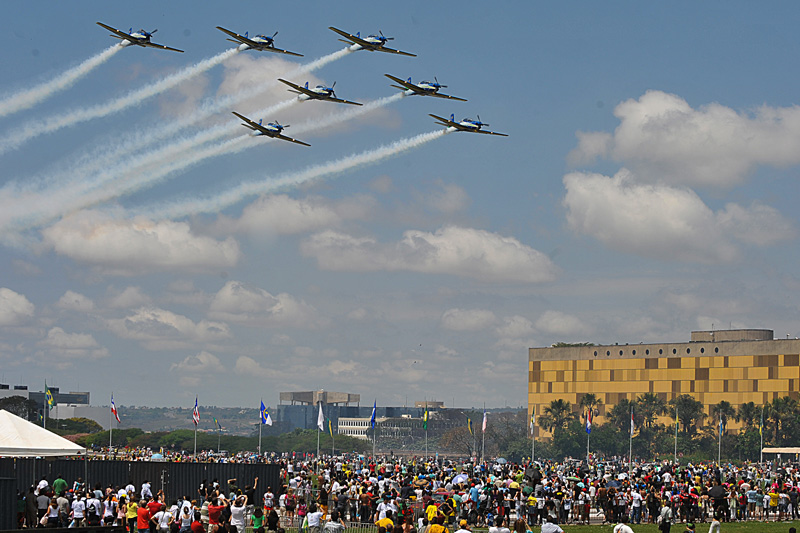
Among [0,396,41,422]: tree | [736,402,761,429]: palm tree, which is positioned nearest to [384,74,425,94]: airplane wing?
[736,402,761,429]: palm tree

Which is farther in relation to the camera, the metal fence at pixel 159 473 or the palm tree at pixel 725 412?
the palm tree at pixel 725 412

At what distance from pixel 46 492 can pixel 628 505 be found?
66.7 ft

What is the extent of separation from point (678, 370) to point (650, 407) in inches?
244

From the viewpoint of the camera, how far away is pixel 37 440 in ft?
98.4

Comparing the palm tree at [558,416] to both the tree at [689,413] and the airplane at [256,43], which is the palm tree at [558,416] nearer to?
the tree at [689,413]

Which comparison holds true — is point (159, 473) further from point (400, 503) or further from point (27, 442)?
point (400, 503)

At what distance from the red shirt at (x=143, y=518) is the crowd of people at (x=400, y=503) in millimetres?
27

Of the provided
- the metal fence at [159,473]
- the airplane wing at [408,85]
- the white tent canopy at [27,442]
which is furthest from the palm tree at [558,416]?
the white tent canopy at [27,442]

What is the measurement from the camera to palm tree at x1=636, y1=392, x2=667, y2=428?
134875 millimetres

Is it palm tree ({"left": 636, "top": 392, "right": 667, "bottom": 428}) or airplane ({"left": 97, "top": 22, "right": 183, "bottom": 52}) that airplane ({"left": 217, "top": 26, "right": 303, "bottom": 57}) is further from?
palm tree ({"left": 636, "top": 392, "right": 667, "bottom": 428})

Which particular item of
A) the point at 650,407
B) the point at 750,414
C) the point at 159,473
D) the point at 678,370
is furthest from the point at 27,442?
the point at 678,370

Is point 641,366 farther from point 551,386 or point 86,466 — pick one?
point 86,466

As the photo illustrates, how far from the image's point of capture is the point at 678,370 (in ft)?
445

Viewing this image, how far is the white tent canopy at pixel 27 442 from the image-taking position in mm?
29203
